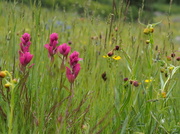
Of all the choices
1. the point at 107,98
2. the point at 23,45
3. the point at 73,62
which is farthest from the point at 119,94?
the point at 23,45

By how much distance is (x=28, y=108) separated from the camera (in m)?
1.52

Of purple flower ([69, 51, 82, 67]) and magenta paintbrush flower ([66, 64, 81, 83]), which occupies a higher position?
purple flower ([69, 51, 82, 67])

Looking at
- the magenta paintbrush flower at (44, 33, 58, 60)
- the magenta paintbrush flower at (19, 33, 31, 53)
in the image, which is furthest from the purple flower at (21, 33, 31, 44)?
the magenta paintbrush flower at (44, 33, 58, 60)

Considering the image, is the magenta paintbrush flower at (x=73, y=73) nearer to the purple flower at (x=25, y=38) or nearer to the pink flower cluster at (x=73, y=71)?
the pink flower cluster at (x=73, y=71)

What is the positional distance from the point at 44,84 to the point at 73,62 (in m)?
0.51

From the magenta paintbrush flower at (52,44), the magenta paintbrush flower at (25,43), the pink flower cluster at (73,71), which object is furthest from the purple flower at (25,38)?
the pink flower cluster at (73,71)

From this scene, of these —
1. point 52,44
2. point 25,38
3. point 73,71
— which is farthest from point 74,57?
point 25,38

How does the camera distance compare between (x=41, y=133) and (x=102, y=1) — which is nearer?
(x=41, y=133)

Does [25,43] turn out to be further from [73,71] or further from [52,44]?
[73,71]

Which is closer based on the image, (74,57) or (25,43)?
(74,57)

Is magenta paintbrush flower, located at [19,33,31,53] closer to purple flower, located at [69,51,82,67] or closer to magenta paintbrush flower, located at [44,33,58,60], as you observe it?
magenta paintbrush flower, located at [44,33,58,60]

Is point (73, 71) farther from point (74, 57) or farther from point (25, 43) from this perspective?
point (25, 43)

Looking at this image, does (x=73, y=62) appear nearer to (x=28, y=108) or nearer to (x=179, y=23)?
(x=28, y=108)

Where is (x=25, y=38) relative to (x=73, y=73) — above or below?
above
